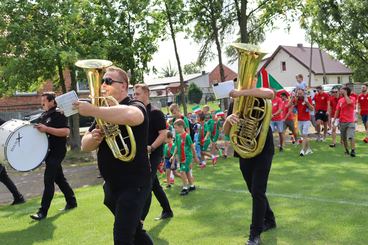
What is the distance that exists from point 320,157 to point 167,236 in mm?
6583

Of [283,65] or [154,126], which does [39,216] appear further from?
[283,65]

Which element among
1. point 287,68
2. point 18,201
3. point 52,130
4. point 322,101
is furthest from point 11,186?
point 287,68

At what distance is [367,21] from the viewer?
29188mm

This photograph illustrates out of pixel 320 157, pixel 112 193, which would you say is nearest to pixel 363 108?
pixel 320 157

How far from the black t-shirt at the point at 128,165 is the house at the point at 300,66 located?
179ft

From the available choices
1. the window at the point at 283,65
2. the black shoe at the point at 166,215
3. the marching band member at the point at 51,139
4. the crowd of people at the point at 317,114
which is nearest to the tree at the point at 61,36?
the crowd of people at the point at 317,114

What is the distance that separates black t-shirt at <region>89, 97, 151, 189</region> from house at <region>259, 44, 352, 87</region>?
54.4 m

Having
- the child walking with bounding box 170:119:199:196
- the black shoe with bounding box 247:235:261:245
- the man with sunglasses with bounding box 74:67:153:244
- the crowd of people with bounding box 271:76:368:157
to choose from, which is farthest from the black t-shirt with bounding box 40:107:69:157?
the crowd of people with bounding box 271:76:368:157

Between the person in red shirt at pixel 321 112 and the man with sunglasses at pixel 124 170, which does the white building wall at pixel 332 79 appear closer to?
the person in red shirt at pixel 321 112

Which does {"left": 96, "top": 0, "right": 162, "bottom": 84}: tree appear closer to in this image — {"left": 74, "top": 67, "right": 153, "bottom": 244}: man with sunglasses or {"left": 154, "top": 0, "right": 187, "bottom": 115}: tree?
{"left": 154, "top": 0, "right": 187, "bottom": 115}: tree

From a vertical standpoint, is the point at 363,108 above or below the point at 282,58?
below

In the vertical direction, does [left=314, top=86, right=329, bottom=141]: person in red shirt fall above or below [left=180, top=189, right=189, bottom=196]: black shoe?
above

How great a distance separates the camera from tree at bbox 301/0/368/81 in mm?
28641

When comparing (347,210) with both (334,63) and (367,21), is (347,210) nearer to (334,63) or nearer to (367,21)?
(367,21)
